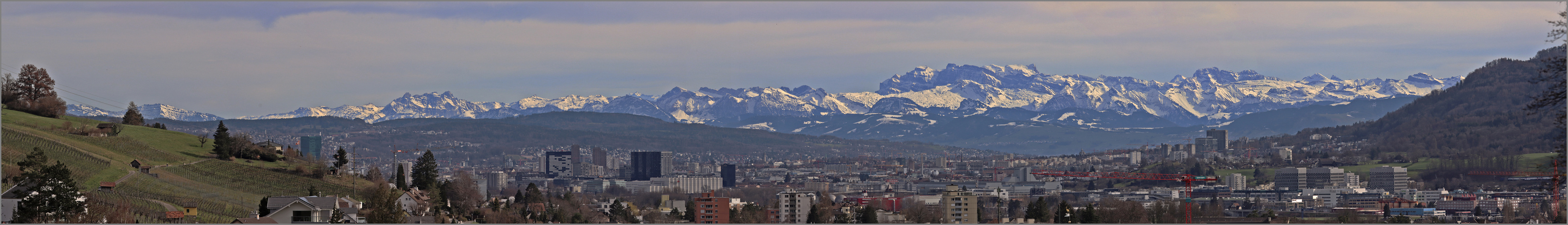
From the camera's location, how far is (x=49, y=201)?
30.6m

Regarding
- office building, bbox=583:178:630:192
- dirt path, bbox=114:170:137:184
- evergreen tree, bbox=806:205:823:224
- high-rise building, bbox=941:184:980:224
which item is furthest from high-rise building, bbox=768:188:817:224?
office building, bbox=583:178:630:192

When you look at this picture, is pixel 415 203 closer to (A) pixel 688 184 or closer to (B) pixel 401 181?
(B) pixel 401 181

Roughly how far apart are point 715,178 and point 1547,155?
326ft

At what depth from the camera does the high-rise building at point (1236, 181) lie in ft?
414

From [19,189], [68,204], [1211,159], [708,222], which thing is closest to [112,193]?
[19,189]

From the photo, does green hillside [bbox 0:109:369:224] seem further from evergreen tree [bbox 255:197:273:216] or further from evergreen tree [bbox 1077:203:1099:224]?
evergreen tree [bbox 1077:203:1099:224]

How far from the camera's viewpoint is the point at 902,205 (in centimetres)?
9244

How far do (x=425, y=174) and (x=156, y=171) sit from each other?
45.6 ft

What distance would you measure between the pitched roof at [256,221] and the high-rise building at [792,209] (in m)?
38.1

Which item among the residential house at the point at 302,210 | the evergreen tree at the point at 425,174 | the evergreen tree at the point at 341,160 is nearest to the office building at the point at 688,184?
the evergreen tree at the point at 425,174

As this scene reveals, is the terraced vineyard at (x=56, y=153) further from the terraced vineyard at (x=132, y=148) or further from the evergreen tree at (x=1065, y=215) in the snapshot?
the evergreen tree at (x=1065, y=215)

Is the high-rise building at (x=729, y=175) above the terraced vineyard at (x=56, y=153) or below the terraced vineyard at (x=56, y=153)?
below

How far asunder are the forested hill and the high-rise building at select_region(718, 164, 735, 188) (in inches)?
3188

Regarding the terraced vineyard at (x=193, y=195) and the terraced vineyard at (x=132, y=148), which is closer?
the terraced vineyard at (x=193, y=195)
